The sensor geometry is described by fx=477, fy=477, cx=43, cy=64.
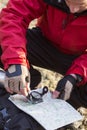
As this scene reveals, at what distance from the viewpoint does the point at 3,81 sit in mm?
3135

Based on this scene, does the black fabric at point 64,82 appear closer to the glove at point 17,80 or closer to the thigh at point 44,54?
the glove at point 17,80

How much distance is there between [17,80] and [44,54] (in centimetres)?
69

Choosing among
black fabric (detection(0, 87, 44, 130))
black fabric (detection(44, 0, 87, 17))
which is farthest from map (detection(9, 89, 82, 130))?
black fabric (detection(44, 0, 87, 17))

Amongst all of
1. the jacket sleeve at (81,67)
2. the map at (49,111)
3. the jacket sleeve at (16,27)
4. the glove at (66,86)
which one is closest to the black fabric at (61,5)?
the jacket sleeve at (16,27)

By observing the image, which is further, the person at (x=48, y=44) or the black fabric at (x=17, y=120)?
the person at (x=48, y=44)

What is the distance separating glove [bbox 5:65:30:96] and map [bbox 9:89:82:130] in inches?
2.8

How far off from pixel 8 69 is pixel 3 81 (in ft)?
0.44

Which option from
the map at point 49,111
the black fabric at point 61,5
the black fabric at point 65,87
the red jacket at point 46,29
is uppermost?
the black fabric at point 61,5

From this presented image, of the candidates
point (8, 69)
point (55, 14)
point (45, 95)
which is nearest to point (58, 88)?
point (45, 95)

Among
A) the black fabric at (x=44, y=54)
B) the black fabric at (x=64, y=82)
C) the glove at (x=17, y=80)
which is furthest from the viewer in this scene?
the black fabric at (x=44, y=54)

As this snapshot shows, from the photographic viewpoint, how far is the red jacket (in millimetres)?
3100

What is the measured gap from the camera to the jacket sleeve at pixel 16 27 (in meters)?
3.06

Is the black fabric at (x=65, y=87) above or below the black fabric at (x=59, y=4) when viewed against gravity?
below

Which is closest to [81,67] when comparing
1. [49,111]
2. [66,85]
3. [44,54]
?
[66,85]
